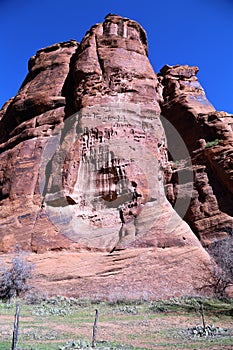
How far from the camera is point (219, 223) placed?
116ft

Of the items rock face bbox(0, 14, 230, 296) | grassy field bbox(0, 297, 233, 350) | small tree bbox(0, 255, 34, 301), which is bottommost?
grassy field bbox(0, 297, 233, 350)

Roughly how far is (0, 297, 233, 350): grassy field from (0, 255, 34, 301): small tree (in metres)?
1.20

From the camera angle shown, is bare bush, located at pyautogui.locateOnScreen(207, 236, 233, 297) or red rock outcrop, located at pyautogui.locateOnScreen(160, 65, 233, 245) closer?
bare bush, located at pyautogui.locateOnScreen(207, 236, 233, 297)

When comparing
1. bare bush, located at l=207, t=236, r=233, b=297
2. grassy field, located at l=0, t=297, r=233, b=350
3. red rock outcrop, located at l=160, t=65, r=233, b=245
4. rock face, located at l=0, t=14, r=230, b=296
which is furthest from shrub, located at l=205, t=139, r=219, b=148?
grassy field, located at l=0, t=297, r=233, b=350

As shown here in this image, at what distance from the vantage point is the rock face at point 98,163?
23.8m

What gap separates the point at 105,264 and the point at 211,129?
86.7 feet

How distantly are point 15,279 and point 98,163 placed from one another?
414 inches

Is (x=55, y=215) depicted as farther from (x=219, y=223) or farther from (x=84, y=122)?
(x=219, y=223)

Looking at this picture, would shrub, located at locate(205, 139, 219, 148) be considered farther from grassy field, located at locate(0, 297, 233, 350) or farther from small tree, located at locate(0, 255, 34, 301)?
small tree, located at locate(0, 255, 34, 301)

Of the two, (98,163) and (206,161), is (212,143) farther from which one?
(98,163)

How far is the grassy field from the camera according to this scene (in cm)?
1086

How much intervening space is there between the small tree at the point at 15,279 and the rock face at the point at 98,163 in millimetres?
2351

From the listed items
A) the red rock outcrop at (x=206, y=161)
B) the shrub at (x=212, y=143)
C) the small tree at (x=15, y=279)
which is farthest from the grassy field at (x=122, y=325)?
the shrub at (x=212, y=143)

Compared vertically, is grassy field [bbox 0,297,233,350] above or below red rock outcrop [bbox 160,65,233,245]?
below
